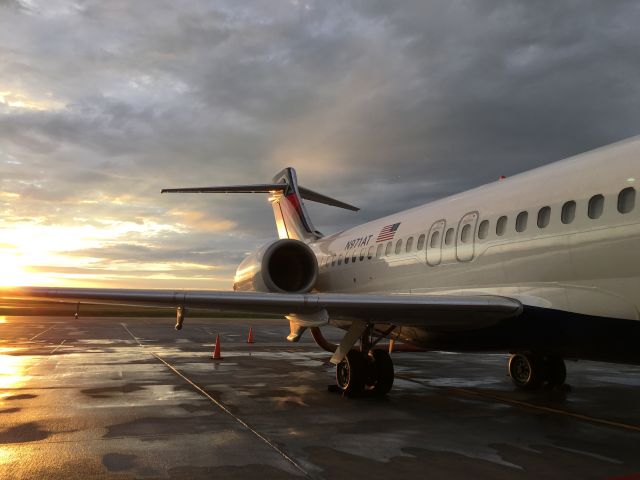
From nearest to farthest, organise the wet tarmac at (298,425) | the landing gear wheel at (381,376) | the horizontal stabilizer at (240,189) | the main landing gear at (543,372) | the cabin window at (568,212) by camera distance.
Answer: the wet tarmac at (298,425) < the cabin window at (568,212) < the landing gear wheel at (381,376) < the main landing gear at (543,372) < the horizontal stabilizer at (240,189)

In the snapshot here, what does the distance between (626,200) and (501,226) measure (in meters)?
1.90

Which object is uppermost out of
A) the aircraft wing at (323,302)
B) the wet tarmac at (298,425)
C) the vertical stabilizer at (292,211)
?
the vertical stabilizer at (292,211)

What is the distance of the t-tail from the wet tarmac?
5558mm

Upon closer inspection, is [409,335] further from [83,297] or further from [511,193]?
[83,297]

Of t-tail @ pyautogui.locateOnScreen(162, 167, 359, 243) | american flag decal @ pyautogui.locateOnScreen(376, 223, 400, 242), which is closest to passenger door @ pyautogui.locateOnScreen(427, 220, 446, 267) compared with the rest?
american flag decal @ pyautogui.locateOnScreen(376, 223, 400, 242)

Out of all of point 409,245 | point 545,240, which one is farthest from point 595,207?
point 409,245

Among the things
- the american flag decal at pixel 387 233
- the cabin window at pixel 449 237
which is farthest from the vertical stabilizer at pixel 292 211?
the cabin window at pixel 449 237

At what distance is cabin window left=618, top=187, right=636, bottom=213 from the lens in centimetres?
638

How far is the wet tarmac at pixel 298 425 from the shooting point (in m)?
5.22

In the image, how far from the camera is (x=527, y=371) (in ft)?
35.9

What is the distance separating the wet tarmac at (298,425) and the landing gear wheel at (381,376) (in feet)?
0.85

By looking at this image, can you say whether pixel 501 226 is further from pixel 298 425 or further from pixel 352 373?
pixel 298 425

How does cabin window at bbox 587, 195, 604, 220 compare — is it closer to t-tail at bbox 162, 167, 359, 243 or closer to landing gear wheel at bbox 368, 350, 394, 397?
landing gear wheel at bbox 368, 350, 394, 397

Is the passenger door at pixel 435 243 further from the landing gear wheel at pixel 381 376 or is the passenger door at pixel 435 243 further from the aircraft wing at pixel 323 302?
the landing gear wheel at pixel 381 376
